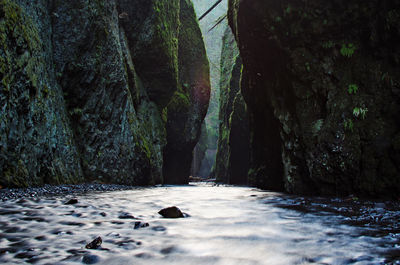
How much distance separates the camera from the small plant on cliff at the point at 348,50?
798cm

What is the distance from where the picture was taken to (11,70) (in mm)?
6613

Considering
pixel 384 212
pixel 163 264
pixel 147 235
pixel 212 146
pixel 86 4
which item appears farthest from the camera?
pixel 212 146

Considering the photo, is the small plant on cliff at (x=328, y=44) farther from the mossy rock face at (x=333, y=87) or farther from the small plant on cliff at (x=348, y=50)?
the small plant on cliff at (x=348, y=50)

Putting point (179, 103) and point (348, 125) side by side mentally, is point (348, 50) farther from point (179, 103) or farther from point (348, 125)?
point (179, 103)

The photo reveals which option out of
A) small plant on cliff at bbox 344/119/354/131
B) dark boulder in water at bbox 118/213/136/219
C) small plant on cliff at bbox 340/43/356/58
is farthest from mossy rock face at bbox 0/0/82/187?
small plant on cliff at bbox 340/43/356/58

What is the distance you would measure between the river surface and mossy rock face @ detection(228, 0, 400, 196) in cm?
270

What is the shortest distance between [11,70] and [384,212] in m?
8.01

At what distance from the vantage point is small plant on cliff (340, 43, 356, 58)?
798 cm

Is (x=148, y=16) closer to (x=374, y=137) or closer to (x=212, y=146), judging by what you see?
(x=374, y=137)

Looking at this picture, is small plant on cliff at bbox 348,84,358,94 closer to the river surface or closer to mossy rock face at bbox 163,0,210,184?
the river surface

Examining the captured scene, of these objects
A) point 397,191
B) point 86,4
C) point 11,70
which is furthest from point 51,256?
point 86,4

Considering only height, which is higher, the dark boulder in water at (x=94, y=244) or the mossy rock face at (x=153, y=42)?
the mossy rock face at (x=153, y=42)

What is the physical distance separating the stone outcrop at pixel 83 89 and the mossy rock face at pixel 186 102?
13.6 ft

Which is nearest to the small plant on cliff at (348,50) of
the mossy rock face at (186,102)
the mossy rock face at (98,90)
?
the mossy rock face at (98,90)
